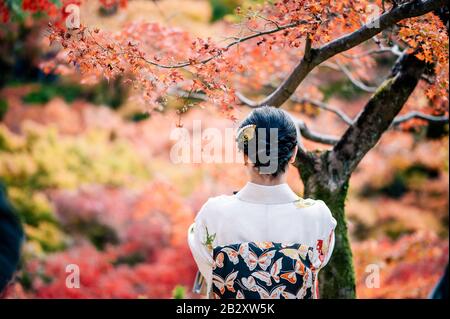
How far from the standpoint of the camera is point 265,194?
2201mm

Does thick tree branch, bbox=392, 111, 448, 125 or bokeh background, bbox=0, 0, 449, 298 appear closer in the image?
thick tree branch, bbox=392, 111, 448, 125

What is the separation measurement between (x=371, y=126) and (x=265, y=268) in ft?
6.88

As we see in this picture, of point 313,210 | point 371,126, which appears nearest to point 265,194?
point 313,210

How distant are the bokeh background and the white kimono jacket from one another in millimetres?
3904

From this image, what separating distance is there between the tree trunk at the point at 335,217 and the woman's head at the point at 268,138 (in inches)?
66.5

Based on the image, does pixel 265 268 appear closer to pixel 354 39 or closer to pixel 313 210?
pixel 313 210

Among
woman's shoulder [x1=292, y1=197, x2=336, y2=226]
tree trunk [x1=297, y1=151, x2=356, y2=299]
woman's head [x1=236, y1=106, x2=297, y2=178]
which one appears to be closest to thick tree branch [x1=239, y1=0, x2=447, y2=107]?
tree trunk [x1=297, y1=151, x2=356, y2=299]

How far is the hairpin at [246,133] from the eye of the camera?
2.17 metres

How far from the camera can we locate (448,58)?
3742 mm

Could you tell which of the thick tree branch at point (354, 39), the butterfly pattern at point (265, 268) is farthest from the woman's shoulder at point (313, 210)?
the thick tree branch at point (354, 39)

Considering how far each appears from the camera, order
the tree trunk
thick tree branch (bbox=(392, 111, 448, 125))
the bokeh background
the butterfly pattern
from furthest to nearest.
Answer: the bokeh background → thick tree branch (bbox=(392, 111, 448, 125)) → the tree trunk → the butterfly pattern

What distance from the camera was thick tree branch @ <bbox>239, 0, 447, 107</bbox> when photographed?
2.97m

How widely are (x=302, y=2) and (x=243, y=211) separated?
58.5 inches

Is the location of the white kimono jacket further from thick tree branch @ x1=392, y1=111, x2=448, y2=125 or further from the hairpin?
thick tree branch @ x1=392, y1=111, x2=448, y2=125
